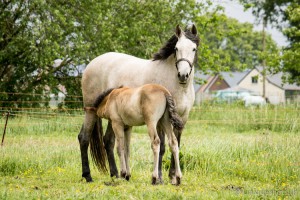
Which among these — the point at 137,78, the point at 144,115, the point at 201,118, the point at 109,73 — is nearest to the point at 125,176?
the point at 144,115

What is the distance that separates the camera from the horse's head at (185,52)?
747cm

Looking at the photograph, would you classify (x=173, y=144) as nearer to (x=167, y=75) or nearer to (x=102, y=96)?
(x=167, y=75)

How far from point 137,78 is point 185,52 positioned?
988 mm

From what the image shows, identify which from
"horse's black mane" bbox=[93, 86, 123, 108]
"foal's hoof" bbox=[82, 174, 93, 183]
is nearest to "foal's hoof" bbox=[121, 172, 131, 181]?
"foal's hoof" bbox=[82, 174, 93, 183]

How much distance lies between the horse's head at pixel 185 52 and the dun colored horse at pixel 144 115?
1.27ft

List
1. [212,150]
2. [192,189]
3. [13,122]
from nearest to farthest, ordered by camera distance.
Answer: [192,189]
[212,150]
[13,122]

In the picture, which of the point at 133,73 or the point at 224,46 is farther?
the point at 224,46

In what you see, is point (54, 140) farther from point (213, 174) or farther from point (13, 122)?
point (213, 174)

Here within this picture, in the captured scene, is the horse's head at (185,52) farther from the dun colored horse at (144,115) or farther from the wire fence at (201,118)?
the wire fence at (201,118)

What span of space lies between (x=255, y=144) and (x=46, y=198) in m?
5.22

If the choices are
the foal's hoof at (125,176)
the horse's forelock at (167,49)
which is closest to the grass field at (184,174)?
the foal's hoof at (125,176)

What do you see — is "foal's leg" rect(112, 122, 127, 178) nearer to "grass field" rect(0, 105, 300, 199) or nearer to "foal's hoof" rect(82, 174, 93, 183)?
"grass field" rect(0, 105, 300, 199)

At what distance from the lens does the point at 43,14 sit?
1800 cm

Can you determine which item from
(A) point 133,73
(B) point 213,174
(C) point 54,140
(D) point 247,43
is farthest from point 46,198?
(D) point 247,43
